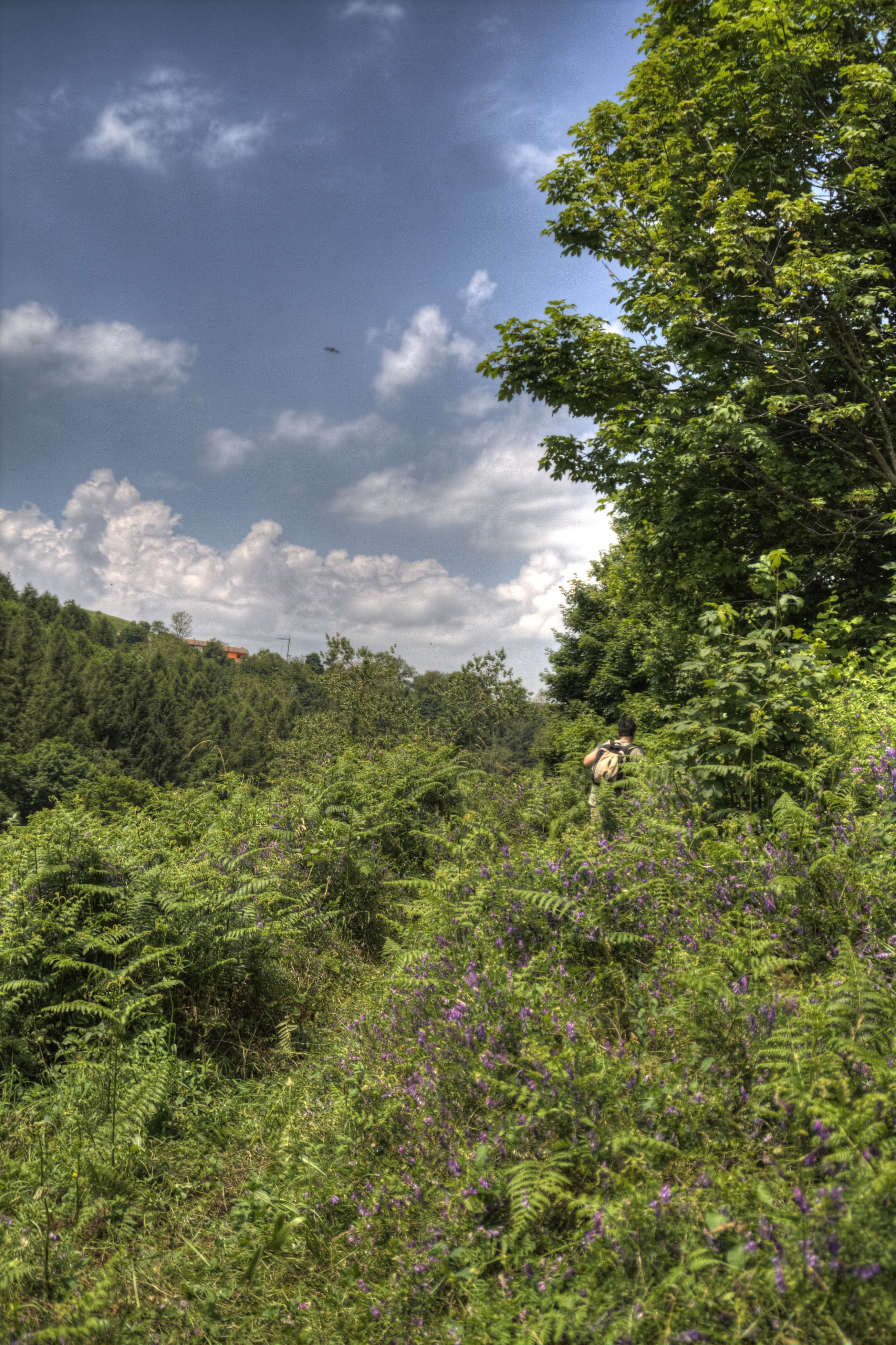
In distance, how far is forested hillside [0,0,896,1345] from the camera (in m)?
Answer: 2.02

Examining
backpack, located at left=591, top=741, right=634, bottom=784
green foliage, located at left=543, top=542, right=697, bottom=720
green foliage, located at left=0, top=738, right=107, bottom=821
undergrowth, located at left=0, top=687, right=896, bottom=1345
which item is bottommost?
→ green foliage, located at left=0, top=738, right=107, bottom=821

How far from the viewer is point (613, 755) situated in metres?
8.19

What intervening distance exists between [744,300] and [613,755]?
693 cm

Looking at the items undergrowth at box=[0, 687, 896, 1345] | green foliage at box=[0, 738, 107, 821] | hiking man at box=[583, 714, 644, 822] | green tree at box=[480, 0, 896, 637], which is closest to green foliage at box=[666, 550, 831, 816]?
undergrowth at box=[0, 687, 896, 1345]

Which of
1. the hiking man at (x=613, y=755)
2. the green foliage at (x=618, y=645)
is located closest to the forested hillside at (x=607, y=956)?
the hiking man at (x=613, y=755)

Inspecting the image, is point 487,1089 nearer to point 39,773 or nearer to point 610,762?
point 610,762

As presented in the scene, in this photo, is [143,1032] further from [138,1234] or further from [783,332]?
[783,332]

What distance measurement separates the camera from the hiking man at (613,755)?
7797 millimetres

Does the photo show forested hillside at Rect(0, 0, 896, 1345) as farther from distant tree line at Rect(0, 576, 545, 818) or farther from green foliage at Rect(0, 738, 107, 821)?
green foliage at Rect(0, 738, 107, 821)

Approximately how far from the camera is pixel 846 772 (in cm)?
390

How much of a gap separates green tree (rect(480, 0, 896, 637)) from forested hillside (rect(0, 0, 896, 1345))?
0.08m

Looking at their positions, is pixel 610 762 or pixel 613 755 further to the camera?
pixel 613 755

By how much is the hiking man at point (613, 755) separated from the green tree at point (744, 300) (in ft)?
10.9

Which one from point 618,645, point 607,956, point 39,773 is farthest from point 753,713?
point 39,773
